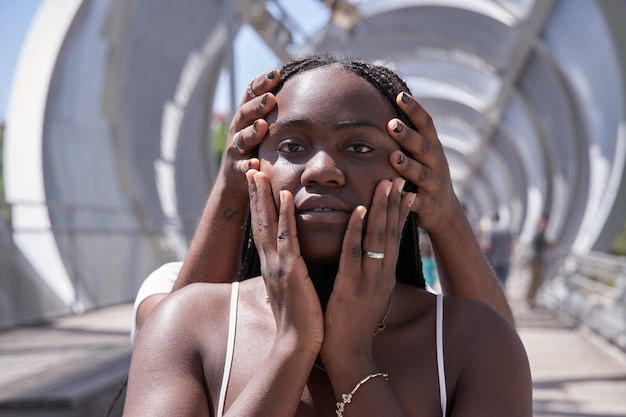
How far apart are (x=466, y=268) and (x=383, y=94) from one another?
1.98 ft

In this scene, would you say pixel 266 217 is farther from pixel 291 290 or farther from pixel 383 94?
pixel 383 94

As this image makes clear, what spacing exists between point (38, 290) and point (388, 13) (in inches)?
703

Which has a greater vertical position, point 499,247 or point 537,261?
point 499,247

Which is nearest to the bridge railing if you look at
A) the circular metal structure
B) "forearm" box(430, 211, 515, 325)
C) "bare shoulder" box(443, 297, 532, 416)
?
the circular metal structure

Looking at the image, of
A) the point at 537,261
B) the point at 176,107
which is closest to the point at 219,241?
the point at 537,261

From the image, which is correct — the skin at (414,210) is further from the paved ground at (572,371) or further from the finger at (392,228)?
the paved ground at (572,371)

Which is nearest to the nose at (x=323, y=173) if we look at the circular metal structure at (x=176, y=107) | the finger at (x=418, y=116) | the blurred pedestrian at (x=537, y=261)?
the finger at (x=418, y=116)

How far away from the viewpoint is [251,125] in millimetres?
1962

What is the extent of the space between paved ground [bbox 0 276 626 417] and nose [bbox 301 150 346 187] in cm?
173

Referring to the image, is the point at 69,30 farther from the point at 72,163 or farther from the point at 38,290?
the point at 38,290

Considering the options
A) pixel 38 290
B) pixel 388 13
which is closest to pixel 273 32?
pixel 388 13

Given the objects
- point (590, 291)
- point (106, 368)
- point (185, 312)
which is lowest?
point (106, 368)

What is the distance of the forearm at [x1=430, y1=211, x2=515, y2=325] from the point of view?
2299mm

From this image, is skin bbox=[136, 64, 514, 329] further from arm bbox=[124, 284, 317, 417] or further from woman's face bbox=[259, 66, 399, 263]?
arm bbox=[124, 284, 317, 417]
